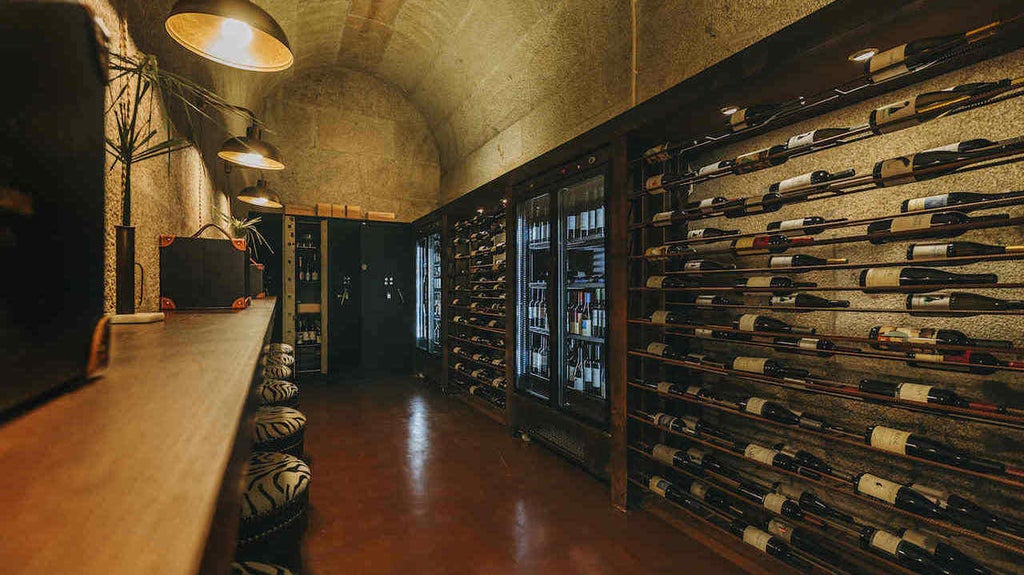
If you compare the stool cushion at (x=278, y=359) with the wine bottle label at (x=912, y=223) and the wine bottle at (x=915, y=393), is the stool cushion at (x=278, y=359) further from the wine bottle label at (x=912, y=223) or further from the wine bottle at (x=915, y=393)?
the wine bottle label at (x=912, y=223)

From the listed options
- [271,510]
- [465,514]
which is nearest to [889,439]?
[465,514]

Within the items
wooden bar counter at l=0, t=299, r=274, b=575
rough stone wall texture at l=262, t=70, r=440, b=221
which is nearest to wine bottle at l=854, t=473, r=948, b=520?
wooden bar counter at l=0, t=299, r=274, b=575

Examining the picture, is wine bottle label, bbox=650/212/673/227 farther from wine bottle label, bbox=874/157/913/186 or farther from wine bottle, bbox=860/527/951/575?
wine bottle, bbox=860/527/951/575

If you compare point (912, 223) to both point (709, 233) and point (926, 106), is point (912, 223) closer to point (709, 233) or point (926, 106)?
point (926, 106)

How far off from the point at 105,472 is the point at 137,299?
2.51 metres

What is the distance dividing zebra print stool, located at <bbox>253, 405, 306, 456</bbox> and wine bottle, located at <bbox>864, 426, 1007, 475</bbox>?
2.43 m

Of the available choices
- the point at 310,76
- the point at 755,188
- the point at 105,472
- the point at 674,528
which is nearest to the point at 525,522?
the point at 674,528

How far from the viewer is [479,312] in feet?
15.5

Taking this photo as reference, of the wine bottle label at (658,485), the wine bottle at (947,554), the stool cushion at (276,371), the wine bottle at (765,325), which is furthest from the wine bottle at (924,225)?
the stool cushion at (276,371)

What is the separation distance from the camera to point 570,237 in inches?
145

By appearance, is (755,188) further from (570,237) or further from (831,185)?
(570,237)

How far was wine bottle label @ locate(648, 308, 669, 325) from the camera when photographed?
2601 mm

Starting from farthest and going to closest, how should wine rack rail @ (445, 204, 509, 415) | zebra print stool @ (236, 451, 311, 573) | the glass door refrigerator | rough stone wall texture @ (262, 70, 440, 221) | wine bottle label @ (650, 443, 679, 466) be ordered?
rough stone wall texture @ (262, 70, 440, 221) → wine rack rail @ (445, 204, 509, 415) → the glass door refrigerator → wine bottle label @ (650, 443, 679, 466) → zebra print stool @ (236, 451, 311, 573)

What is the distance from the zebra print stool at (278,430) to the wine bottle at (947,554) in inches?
99.6
